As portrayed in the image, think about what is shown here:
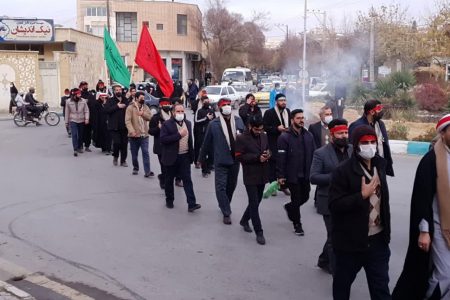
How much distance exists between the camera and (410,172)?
12531 millimetres

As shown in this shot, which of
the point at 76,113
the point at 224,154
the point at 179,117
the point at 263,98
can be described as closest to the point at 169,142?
the point at 179,117

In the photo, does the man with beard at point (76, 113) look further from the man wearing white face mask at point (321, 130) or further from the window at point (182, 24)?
the window at point (182, 24)

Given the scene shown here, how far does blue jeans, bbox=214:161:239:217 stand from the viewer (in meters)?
8.12

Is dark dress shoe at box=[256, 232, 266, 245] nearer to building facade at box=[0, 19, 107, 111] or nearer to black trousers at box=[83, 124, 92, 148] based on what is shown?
black trousers at box=[83, 124, 92, 148]

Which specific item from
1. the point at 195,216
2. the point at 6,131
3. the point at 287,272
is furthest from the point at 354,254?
the point at 6,131

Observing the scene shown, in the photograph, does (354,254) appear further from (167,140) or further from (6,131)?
(6,131)

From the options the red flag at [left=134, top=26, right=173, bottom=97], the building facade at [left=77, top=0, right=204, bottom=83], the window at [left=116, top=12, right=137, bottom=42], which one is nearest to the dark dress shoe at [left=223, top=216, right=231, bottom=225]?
the red flag at [left=134, top=26, right=173, bottom=97]

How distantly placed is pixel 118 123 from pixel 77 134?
230cm

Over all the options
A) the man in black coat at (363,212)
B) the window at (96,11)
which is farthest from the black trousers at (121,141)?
the window at (96,11)

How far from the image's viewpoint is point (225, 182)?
8.15 m

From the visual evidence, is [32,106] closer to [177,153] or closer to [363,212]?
[177,153]

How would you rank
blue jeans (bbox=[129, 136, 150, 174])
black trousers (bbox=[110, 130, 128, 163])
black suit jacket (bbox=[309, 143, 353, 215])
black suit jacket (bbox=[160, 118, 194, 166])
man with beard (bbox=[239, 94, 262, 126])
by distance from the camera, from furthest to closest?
1. black trousers (bbox=[110, 130, 128, 163])
2. blue jeans (bbox=[129, 136, 150, 174])
3. man with beard (bbox=[239, 94, 262, 126])
4. black suit jacket (bbox=[160, 118, 194, 166])
5. black suit jacket (bbox=[309, 143, 353, 215])

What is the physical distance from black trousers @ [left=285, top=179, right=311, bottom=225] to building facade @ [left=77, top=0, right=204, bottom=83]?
150 feet

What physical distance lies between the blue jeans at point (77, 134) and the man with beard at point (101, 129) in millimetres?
504
